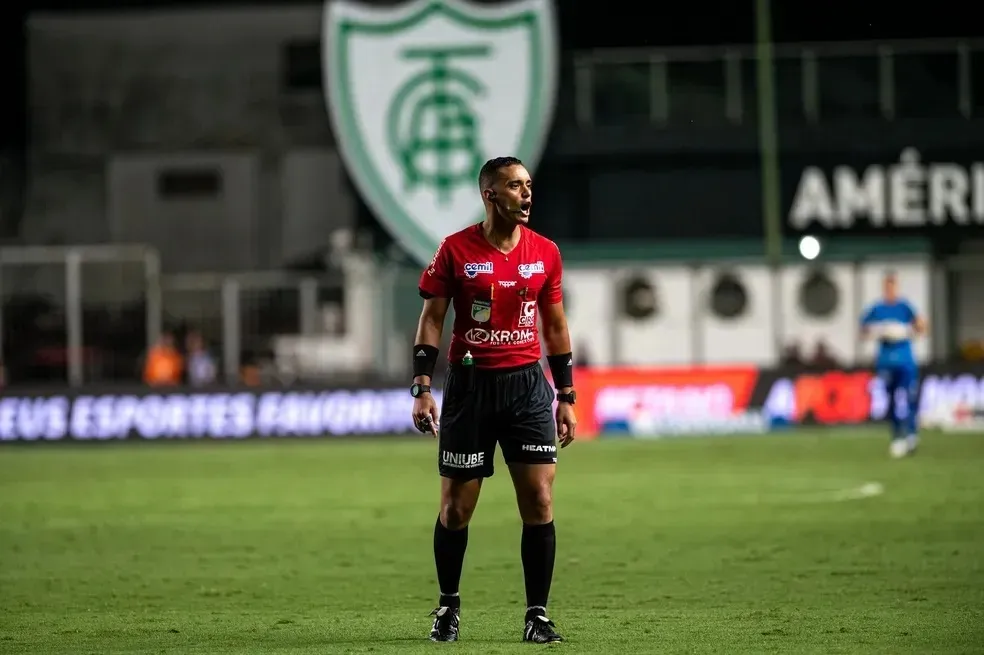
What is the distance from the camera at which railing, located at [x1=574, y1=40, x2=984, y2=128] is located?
37906mm

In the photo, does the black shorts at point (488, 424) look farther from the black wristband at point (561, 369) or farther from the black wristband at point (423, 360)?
the black wristband at point (561, 369)

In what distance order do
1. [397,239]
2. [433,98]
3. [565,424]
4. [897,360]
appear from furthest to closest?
[433,98], [397,239], [897,360], [565,424]

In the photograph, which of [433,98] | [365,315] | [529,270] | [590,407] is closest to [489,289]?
[529,270]

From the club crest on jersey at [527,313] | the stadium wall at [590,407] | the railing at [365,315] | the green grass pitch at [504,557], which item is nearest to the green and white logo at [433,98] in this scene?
the stadium wall at [590,407]

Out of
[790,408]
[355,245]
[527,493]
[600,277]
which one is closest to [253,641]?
[527,493]

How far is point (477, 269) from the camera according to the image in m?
9.20

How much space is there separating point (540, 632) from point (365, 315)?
25.4 meters

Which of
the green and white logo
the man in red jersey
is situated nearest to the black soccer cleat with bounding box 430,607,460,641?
the man in red jersey

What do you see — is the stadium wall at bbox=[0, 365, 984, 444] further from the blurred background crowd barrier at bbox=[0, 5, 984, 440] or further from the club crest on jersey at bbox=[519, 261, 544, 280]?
the club crest on jersey at bbox=[519, 261, 544, 280]

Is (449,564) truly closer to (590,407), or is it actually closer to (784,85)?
(590,407)

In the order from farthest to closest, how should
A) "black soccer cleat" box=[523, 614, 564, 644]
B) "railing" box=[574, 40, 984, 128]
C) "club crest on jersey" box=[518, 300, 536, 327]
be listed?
"railing" box=[574, 40, 984, 128] → "club crest on jersey" box=[518, 300, 536, 327] → "black soccer cleat" box=[523, 614, 564, 644]

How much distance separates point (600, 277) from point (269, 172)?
10495mm

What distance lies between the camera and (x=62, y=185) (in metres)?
44.5

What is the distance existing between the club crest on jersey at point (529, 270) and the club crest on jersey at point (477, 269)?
158 millimetres
